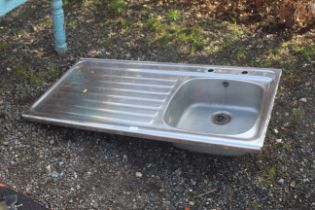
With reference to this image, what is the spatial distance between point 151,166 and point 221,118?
556 millimetres

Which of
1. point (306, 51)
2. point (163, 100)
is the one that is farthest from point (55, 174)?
point (306, 51)

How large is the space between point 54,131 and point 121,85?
504 millimetres

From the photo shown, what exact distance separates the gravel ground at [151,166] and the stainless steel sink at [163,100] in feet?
0.38

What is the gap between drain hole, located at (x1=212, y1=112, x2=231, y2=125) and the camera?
2791 mm

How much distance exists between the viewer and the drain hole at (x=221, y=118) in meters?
2.79

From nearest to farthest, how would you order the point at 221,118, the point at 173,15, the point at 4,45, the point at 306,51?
the point at 221,118 < the point at 306,51 < the point at 4,45 < the point at 173,15

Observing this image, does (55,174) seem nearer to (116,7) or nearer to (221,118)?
(221,118)

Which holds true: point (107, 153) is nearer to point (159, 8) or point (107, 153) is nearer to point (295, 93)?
point (295, 93)

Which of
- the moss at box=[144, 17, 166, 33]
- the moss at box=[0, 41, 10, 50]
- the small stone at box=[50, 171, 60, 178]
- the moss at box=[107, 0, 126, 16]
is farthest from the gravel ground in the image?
the moss at box=[107, 0, 126, 16]

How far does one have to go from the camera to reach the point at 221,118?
282 cm

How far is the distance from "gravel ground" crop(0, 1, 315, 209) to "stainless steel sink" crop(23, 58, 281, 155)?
0.38ft

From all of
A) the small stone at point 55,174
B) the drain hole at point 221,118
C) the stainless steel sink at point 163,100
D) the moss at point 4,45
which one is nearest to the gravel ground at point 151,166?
the small stone at point 55,174

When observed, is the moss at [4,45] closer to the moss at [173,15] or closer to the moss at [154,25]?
the moss at [154,25]

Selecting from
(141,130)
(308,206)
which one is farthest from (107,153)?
(308,206)
